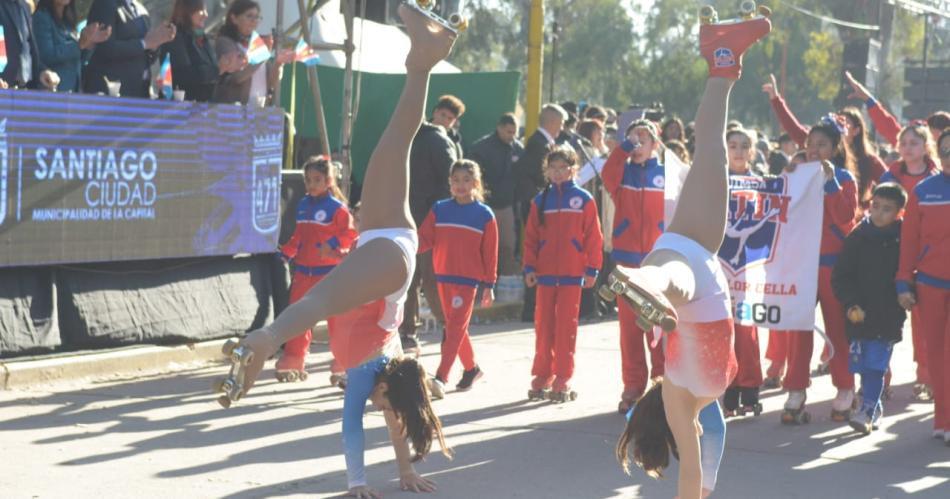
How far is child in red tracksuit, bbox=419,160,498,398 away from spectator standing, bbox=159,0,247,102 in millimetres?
2436

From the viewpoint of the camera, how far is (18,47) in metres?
9.77

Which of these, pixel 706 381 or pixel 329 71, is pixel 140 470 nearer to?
pixel 706 381

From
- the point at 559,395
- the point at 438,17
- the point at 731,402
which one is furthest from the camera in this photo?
the point at 559,395

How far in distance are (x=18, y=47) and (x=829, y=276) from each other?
5.87m

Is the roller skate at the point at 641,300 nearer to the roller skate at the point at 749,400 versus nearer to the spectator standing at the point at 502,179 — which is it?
the roller skate at the point at 749,400

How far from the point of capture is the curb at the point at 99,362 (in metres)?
9.38

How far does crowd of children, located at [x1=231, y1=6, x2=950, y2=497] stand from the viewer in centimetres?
543

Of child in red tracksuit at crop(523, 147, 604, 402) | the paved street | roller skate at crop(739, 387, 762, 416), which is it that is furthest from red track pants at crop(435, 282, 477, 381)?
roller skate at crop(739, 387, 762, 416)

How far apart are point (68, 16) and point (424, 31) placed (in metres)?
5.38

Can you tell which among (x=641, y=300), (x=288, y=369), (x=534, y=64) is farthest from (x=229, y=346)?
(x=534, y=64)

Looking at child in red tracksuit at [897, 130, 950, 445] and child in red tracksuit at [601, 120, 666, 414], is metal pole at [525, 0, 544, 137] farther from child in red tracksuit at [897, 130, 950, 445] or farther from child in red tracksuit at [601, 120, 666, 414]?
child in red tracksuit at [897, 130, 950, 445]

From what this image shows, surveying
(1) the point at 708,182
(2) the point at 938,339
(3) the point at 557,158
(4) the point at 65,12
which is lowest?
(2) the point at 938,339

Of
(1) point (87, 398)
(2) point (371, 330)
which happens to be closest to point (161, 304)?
(1) point (87, 398)

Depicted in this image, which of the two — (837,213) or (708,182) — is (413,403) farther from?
(837,213)
